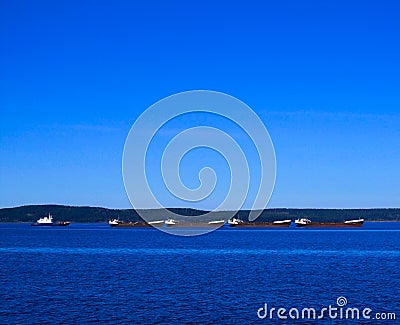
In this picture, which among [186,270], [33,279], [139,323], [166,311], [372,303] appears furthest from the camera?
[186,270]

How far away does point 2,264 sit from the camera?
244ft

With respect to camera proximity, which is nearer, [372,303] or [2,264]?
[372,303]

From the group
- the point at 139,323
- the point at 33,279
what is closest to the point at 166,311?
the point at 139,323

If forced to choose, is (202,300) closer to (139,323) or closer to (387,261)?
(139,323)

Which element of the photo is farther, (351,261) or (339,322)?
(351,261)

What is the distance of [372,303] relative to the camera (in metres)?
42.1

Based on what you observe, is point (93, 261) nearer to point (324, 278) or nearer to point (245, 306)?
point (324, 278)

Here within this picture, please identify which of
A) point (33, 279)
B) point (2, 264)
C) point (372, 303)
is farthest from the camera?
point (2, 264)

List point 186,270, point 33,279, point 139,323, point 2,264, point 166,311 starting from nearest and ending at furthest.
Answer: point 139,323 → point 166,311 → point 33,279 → point 186,270 → point 2,264

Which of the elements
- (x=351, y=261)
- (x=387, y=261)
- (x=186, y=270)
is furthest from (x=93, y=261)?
(x=387, y=261)

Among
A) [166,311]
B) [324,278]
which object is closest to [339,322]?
[166,311]

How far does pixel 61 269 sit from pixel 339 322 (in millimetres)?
39056

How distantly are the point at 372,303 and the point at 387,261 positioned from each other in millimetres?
37424

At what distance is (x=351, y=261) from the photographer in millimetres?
77062
